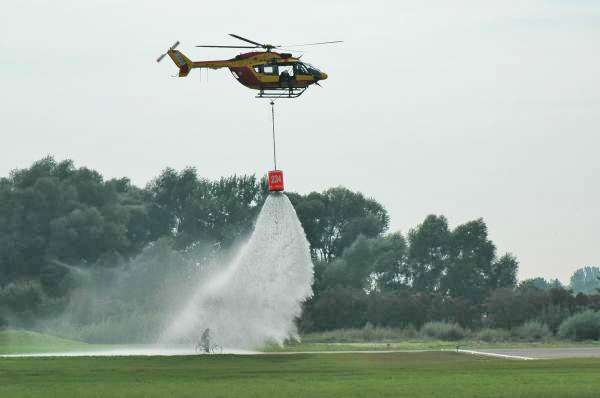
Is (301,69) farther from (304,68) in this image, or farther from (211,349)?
(211,349)

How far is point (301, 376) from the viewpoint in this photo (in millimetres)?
54969

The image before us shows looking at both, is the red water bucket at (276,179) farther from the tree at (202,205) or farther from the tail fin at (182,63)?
the tree at (202,205)

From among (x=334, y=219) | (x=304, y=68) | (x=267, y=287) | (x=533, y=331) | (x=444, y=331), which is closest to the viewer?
(x=304, y=68)

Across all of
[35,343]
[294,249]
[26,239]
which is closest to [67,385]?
[294,249]

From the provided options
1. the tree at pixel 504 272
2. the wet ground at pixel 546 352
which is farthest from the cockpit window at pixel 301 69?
the tree at pixel 504 272

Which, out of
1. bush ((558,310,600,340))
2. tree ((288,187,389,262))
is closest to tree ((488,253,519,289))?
tree ((288,187,389,262))

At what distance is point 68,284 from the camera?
411 ft

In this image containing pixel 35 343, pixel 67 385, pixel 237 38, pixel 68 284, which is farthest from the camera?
pixel 68 284

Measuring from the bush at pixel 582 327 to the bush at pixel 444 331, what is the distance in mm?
8961

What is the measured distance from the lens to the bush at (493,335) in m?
91.4

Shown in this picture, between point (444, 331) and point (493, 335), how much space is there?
433 centimetres

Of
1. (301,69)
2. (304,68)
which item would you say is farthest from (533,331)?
(301,69)

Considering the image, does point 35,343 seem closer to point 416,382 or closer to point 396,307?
point 396,307

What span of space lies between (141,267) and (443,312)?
37.0 metres
